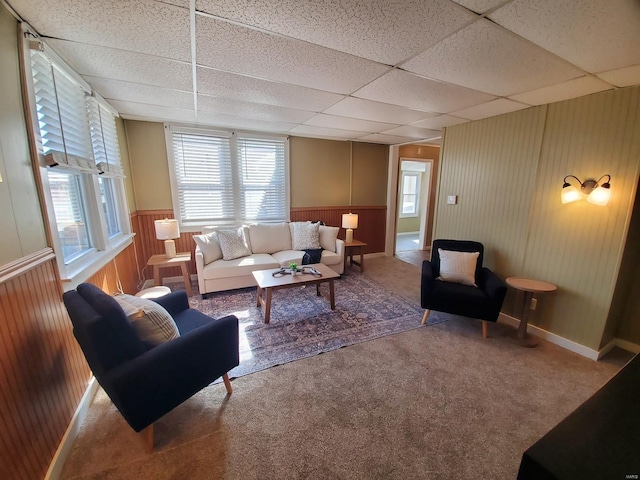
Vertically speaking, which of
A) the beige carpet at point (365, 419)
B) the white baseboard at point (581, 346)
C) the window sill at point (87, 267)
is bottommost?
the beige carpet at point (365, 419)

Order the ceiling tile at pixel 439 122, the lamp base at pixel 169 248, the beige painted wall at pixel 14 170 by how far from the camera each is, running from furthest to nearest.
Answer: the lamp base at pixel 169 248, the ceiling tile at pixel 439 122, the beige painted wall at pixel 14 170

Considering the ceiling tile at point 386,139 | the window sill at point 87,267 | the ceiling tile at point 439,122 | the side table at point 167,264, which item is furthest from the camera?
the ceiling tile at point 386,139

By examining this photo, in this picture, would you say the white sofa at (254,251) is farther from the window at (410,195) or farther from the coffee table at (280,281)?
the window at (410,195)

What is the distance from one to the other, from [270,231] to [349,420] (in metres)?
2.91

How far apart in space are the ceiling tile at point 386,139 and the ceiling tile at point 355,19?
2.80 m

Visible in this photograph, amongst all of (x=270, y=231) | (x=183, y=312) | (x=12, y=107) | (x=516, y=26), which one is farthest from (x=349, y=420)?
(x=270, y=231)

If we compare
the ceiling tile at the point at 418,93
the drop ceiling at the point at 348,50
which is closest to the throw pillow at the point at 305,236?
the drop ceiling at the point at 348,50

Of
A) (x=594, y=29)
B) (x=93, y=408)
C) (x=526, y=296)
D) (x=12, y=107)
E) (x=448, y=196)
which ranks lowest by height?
(x=93, y=408)

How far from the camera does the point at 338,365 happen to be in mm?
2121

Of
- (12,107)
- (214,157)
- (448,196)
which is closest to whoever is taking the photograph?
(12,107)

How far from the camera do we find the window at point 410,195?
7660mm

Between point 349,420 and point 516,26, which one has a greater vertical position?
point 516,26

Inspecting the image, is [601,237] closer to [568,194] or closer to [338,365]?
[568,194]

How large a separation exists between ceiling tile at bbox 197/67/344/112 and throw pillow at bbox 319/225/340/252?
196 centimetres
